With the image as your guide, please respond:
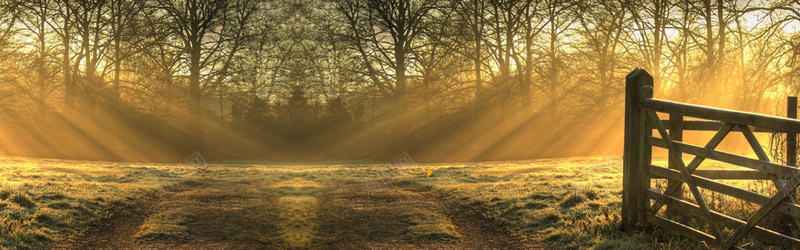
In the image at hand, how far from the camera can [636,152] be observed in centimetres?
789

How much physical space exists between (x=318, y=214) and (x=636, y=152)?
589 cm

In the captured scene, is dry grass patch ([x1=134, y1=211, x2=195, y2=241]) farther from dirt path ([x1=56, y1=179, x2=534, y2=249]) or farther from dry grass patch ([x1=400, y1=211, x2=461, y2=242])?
dry grass patch ([x1=400, y1=211, x2=461, y2=242])

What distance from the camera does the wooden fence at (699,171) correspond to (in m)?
5.76

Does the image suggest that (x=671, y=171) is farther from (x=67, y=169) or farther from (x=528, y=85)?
(x=528, y=85)

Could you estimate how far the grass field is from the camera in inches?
340

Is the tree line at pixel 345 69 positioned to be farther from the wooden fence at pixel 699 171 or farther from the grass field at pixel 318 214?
the wooden fence at pixel 699 171

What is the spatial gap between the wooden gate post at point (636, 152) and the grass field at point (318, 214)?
1.11ft

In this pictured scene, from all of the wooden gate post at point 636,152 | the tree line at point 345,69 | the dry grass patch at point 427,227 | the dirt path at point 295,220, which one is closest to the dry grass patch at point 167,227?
the dirt path at point 295,220

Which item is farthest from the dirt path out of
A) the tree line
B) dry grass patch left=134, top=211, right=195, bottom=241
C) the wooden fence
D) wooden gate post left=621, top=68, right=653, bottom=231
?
the tree line

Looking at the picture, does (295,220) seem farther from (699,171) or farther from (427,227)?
(699,171)

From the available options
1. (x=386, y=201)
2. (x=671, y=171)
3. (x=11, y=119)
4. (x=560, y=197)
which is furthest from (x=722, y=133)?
(x=11, y=119)

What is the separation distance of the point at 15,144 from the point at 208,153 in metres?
10.0

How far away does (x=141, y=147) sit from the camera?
1216 inches

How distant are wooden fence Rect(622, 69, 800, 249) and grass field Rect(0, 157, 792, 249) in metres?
0.42
